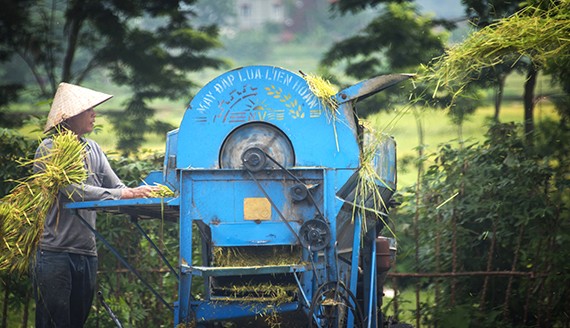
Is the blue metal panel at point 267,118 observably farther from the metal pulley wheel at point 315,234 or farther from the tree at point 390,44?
the tree at point 390,44

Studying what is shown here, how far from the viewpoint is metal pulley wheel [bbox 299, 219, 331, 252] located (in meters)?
7.01

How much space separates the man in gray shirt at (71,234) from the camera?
7461 mm

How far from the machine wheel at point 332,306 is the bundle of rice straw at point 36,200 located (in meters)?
2.25

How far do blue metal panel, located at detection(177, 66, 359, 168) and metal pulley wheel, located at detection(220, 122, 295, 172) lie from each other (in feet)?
0.18

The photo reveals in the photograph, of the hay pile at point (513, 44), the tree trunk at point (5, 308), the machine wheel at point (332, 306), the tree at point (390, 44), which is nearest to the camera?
the machine wheel at point (332, 306)

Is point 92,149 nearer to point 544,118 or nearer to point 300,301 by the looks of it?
point 300,301

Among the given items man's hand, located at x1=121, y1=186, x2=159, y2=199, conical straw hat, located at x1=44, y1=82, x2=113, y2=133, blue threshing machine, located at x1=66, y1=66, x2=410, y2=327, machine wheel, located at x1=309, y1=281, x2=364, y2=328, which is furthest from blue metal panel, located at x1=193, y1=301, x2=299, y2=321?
conical straw hat, located at x1=44, y1=82, x2=113, y2=133

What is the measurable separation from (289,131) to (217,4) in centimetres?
5600

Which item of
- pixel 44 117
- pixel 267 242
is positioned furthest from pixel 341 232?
pixel 44 117

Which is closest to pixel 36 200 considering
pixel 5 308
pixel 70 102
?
pixel 70 102

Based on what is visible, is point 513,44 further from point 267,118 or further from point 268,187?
point 268,187

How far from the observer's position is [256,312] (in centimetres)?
→ 705

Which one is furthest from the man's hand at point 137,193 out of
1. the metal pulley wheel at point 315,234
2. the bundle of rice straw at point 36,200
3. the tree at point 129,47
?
the tree at point 129,47

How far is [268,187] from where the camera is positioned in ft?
23.4
